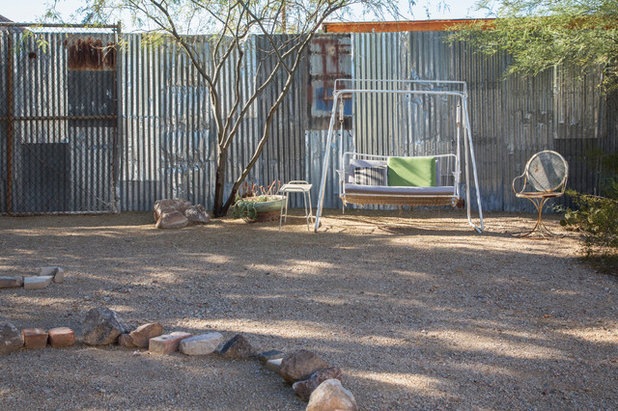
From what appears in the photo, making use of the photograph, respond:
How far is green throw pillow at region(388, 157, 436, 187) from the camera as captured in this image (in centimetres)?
659

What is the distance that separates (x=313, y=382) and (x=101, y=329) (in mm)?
1074

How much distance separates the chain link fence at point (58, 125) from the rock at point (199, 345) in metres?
5.39

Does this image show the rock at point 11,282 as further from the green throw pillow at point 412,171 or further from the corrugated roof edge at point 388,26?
the corrugated roof edge at point 388,26

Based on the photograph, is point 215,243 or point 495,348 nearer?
point 495,348

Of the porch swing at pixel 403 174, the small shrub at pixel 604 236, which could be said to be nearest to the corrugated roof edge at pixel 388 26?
the porch swing at pixel 403 174

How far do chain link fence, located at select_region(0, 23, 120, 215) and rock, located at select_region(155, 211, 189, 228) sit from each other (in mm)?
1629

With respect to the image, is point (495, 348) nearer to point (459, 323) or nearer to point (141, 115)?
point (459, 323)

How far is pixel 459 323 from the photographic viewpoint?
10.2ft

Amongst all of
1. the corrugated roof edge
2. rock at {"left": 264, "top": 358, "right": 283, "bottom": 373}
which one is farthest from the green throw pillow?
rock at {"left": 264, "top": 358, "right": 283, "bottom": 373}

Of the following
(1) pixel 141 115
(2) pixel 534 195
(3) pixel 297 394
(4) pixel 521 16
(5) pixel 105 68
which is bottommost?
(3) pixel 297 394

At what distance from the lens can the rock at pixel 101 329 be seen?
8.75 ft

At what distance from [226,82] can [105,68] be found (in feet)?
5.00

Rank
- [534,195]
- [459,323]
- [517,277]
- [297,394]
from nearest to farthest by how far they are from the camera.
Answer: [297,394], [459,323], [517,277], [534,195]

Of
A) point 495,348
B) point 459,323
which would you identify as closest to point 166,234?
point 459,323
